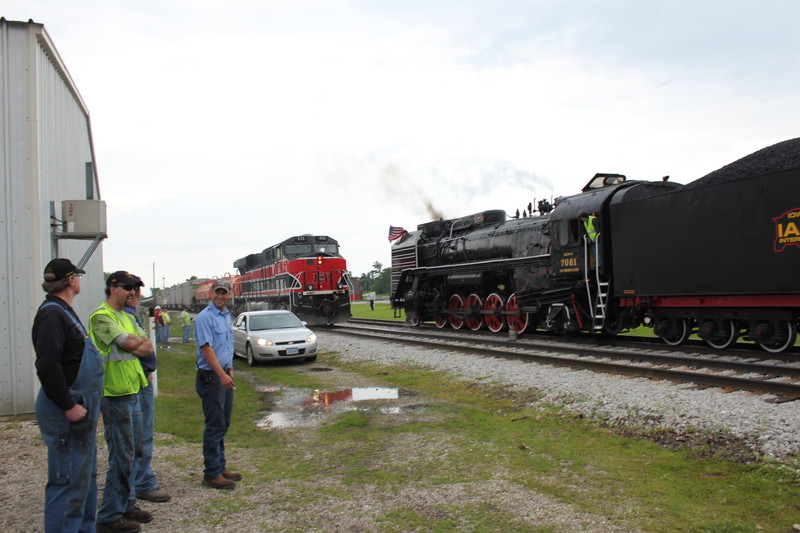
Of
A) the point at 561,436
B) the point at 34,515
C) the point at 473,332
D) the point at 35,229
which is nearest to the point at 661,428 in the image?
the point at 561,436

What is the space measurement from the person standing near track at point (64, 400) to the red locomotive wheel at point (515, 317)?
42.0 ft

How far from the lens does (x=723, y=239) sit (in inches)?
384

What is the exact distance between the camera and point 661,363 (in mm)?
9664

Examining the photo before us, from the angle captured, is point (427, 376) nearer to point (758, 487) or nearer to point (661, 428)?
point (661, 428)

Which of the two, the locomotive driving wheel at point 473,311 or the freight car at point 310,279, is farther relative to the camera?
the freight car at point 310,279

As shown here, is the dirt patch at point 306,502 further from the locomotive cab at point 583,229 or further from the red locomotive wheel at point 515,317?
the red locomotive wheel at point 515,317

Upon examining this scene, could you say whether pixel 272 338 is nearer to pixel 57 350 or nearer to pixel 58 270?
pixel 58 270

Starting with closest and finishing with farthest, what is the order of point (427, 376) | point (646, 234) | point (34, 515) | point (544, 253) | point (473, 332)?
1. point (34, 515)
2. point (427, 376)
3. point (646, 234)
4. point (544, 253)
5. point (473, 332)

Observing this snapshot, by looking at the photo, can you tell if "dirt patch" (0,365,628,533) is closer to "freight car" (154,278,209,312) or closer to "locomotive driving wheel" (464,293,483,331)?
"locomotive driving wheel" (464,293,483,331)

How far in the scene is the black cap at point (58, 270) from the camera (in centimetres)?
368

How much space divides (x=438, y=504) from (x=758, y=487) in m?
2.50

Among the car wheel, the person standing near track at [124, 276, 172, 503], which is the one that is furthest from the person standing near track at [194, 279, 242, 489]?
the car wheel

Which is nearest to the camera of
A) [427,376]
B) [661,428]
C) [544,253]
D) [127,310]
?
[127,310]

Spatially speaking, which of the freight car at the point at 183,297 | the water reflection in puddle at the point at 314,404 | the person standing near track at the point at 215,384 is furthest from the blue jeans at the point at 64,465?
the freight car at the point at 183,297
